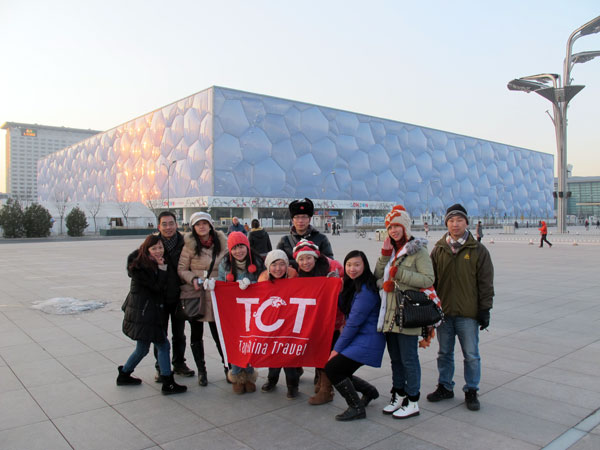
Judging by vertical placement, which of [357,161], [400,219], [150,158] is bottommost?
[400,219]

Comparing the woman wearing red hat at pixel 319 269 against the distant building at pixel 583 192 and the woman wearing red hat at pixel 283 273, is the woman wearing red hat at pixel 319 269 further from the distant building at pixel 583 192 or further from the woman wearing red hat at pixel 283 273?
the distant building at pixel 583 192

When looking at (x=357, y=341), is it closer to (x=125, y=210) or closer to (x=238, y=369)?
(x=238, y=369)

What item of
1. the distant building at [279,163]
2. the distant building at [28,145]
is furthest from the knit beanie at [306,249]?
the distant building at [28,145]

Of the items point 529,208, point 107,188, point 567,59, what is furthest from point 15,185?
point 567,59

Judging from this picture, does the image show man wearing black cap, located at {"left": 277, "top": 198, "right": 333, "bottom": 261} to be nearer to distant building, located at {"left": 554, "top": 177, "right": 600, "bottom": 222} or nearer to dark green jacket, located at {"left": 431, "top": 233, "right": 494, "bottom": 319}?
dark green jacket, located at {"left": 431, "top": 233, "right": 494, "bottom": 319}

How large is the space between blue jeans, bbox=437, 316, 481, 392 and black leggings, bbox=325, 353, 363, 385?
81 cm

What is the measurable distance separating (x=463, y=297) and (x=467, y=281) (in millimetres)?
129

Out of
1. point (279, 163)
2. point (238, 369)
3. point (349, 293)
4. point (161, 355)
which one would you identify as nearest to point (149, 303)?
point (161, 355)

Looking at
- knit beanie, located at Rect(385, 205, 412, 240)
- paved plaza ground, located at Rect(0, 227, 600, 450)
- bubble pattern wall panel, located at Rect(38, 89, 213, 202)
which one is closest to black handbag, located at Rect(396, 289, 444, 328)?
knit beanie, located at Rect(385, 205, 412, 240)

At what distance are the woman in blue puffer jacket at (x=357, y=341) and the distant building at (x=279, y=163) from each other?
47.7m

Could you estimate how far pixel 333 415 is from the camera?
3.61 metres

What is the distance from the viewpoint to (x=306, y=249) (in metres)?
3.94

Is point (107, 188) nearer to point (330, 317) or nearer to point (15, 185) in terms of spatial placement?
point (330, 317)

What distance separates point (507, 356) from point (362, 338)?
234 cm
